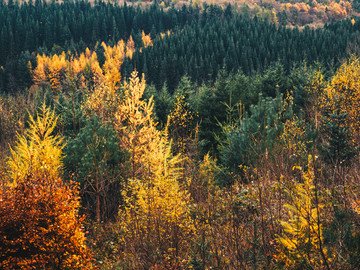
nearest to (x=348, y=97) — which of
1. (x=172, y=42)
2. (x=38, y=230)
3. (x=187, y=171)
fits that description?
(x=187, y=171)

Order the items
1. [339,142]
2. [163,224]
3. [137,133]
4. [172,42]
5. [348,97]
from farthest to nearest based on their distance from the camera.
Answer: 1. [172,42]
2. [348,97]
3. [339,142]
4. [137,133]
5. [163,224]

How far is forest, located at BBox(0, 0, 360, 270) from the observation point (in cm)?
655

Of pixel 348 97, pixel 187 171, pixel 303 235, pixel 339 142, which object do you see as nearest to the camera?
pixel 303 235

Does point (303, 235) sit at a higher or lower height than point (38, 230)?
higher

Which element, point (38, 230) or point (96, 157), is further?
point (96, 157)

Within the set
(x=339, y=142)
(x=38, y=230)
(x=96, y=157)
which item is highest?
(x=339, y=142)

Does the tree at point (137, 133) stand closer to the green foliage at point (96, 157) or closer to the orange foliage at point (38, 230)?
the green foliage at point (96, 157)

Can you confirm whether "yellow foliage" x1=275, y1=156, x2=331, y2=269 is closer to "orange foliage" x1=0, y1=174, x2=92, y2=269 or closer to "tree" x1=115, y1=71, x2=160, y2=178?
"orange foliage" x1=0, y1=174, x2=92, y2=269

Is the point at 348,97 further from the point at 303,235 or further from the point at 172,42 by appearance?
the point at 172,42

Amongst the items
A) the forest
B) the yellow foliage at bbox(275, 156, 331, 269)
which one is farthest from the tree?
the yellow foliage at bbox(275, 156, 331, 269)

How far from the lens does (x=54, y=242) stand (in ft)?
27.9

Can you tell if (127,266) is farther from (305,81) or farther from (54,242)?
(305,81)

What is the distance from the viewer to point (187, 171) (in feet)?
52.3

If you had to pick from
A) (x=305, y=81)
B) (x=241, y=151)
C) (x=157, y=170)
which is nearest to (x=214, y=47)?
(x=305, y=81)
